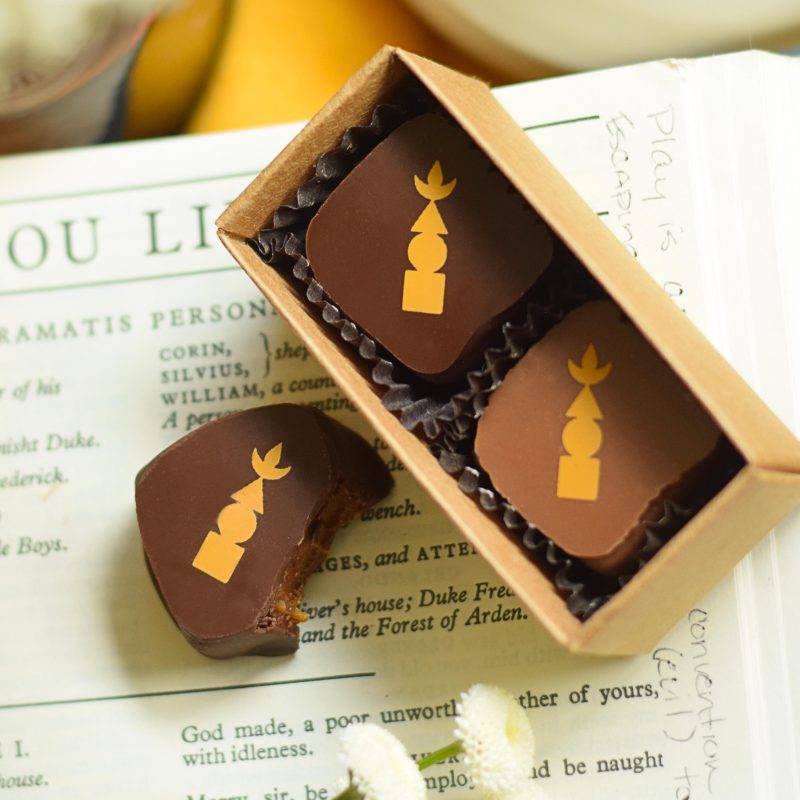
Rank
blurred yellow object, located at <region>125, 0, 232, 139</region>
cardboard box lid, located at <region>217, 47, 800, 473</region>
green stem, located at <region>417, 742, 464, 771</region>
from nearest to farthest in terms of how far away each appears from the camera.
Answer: cardboard box lid, located at <region>217, 47, 800, 473</region>
green stem, located at <region>417, 742, 464, 771</region>
blurred yellow object, located at <region>125, 0, 232, 139</region>

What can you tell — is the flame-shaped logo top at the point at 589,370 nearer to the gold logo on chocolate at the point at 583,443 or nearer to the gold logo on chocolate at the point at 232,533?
the gold logo on chocolate at the point at 583,443

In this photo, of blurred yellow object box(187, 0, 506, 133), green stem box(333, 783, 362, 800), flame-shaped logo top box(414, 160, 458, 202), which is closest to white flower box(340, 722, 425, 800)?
green stem box(333, 783, 362, 800)

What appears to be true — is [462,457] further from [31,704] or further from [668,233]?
[31,704]

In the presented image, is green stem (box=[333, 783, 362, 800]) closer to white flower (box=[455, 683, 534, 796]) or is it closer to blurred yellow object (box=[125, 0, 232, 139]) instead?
white flower (box=[455, 683, 534, 796])

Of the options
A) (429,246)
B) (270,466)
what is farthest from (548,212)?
(270,466)

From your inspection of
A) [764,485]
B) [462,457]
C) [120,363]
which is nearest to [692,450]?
[764,485]

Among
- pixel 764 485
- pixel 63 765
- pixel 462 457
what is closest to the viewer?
pixel 764 485
